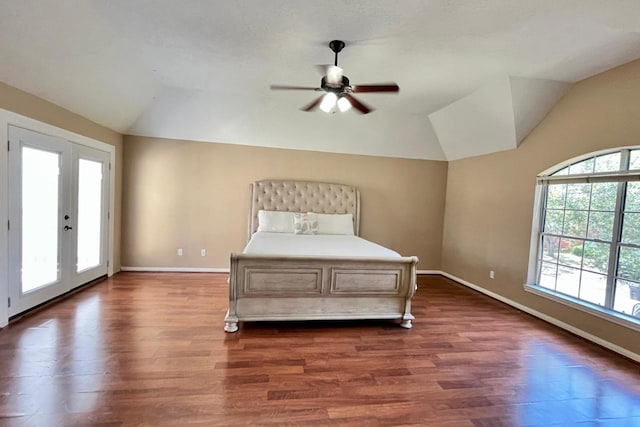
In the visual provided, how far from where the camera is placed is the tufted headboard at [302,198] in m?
4.98

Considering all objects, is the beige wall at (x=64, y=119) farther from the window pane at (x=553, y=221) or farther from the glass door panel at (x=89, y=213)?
the window pane at (x=553, y=221)

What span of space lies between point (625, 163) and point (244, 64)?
408 centimetres

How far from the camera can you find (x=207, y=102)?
4332 mm

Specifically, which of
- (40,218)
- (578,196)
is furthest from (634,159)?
(40,218)

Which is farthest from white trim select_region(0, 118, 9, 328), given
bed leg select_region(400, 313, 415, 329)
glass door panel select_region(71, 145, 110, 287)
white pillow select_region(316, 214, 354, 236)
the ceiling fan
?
bed leg select_region(400, 313, 415, 329)

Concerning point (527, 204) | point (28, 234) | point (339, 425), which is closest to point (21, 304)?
point (28, 234)

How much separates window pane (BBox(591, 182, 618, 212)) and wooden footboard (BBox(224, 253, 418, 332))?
7.00 feet

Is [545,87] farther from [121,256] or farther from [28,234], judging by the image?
[121,256]

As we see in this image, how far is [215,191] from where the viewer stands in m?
5.01

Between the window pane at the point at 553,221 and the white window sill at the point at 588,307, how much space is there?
0.76 meters

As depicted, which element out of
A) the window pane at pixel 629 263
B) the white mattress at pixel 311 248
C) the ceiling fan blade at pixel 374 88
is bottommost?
the white mattress at pixel 311 248

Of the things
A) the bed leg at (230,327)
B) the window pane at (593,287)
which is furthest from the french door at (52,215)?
the window pane at (593,287)

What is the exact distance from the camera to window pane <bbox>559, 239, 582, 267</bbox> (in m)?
3.42

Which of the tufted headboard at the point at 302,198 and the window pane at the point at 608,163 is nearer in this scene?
the window pane at the point at 608,163
